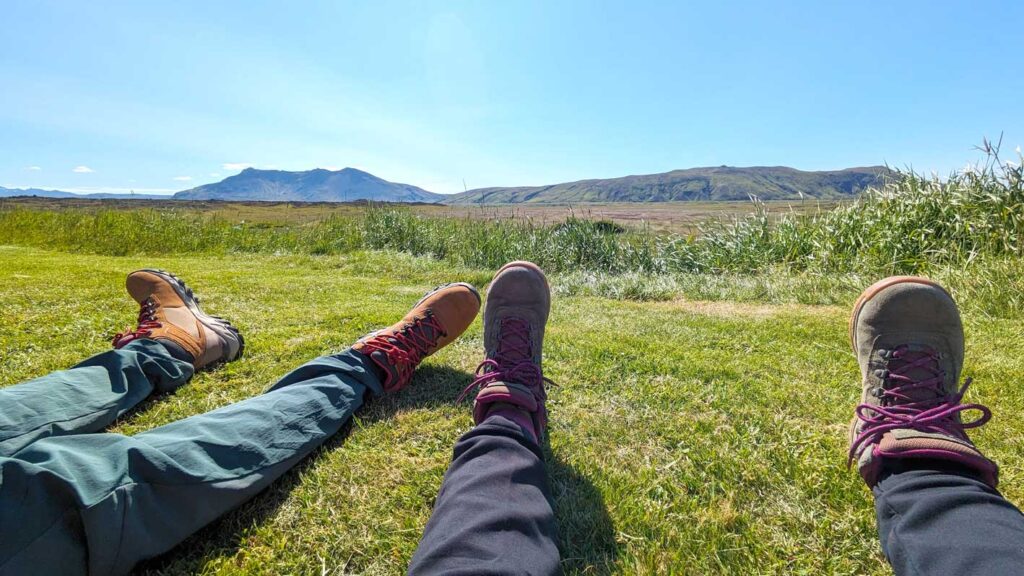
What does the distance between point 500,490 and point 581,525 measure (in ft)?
0.99

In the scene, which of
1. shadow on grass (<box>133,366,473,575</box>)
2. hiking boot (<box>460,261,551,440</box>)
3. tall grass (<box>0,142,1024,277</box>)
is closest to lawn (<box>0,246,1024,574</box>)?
shadow on grass (<box>133,366,473,575</box>)

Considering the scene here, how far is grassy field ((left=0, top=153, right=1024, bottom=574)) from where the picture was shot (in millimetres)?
1169

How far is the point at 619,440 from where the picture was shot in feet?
5.52

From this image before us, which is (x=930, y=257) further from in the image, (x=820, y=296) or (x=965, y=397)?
(x=965, y=397)

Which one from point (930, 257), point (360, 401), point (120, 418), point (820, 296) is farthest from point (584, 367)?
point (930, 257)

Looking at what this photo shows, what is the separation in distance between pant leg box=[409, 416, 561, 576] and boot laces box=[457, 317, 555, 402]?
30 cm

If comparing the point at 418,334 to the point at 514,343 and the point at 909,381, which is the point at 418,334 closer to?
the point at 514,343

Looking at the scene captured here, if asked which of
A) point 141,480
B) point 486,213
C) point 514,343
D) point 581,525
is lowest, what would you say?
point 581,525

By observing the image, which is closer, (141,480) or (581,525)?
(141,480)

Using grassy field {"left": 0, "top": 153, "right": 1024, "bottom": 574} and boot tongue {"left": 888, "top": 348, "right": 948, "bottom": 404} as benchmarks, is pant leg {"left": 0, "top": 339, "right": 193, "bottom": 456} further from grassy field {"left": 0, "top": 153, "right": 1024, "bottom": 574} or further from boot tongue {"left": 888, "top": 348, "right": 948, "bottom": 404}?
boot tongue {"left": 888, "top": 348, "right": 948, "bottom": 404}

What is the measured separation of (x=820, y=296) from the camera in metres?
4.71

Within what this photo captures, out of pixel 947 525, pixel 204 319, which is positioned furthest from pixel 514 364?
pixel 204 319

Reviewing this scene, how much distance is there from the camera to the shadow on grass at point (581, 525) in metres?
1.11

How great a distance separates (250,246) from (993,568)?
10215mm
